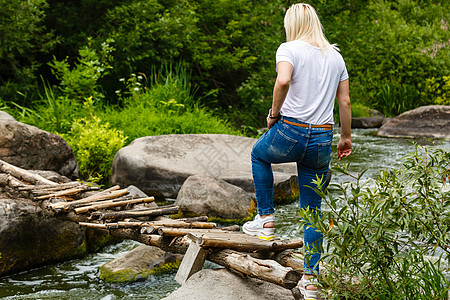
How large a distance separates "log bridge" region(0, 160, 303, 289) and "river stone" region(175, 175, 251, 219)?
65cm

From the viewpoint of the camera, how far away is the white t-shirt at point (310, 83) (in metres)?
3.54

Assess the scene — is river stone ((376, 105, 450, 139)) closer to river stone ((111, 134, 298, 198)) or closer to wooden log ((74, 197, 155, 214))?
river stone ((111, 134, 298, 198))

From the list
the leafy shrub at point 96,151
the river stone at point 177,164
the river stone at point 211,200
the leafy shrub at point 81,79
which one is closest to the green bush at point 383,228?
the river stone at point 211,200

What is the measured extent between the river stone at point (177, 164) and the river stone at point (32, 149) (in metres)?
0.79

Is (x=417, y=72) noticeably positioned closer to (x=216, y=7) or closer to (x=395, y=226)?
(x=216, y=7)

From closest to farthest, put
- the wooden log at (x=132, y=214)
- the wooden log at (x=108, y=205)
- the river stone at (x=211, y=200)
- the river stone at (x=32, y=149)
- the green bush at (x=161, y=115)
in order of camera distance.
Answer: the wooden log at (x=132, y=214) < the wooden log at (x=108, y=205) < the river stone at (x=211, y=200) < the river stone at (x=32, y=149) < the green bush at (x=161, y=115)

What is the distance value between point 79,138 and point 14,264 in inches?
166

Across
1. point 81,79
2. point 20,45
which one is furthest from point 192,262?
point 20,45

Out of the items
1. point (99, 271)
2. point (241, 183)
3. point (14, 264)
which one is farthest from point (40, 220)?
point (241, 183)

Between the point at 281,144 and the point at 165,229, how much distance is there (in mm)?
1317

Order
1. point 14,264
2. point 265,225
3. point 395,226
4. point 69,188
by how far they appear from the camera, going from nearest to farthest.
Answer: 1. point 395,226
2. point 265,225
3. point 14,264
4. point 69,188

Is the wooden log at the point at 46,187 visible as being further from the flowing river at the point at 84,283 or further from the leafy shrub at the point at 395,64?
the leafy shrub at the point at 395,64

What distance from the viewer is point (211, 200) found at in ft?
21.6

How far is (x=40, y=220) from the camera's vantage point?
543 cm
